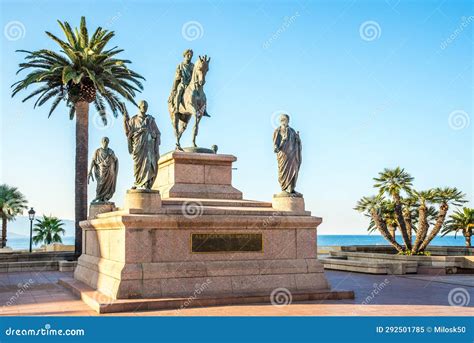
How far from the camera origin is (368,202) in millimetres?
35250

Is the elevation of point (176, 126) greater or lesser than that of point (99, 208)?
greater

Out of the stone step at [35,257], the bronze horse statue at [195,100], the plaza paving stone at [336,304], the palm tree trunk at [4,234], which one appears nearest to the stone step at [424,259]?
the plaza paving stone at [336,304]

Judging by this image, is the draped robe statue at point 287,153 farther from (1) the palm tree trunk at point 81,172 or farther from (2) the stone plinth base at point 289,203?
(1) the palm tree trunk at point 81,172

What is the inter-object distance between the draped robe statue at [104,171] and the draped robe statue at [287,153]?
6.10 m

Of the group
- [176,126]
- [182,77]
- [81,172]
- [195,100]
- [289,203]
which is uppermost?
[182,77]

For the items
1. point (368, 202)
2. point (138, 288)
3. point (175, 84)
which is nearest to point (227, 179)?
point (175, 84)

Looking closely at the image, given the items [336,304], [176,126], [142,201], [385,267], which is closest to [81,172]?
→ [176,126]

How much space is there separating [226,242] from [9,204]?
38.7m

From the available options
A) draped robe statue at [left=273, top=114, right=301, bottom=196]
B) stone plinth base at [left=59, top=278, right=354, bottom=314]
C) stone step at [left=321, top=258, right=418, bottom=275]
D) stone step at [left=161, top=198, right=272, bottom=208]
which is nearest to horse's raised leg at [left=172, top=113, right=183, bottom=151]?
stone step at [left=161, top=198, right=272, bottom=208]

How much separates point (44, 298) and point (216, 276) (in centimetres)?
438

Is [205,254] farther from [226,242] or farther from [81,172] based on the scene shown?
[81,172]

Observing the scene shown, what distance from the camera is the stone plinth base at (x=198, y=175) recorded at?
47.1 ft

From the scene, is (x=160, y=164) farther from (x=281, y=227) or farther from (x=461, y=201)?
(x=461, y=201)

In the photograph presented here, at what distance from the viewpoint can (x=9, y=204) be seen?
45938mm
